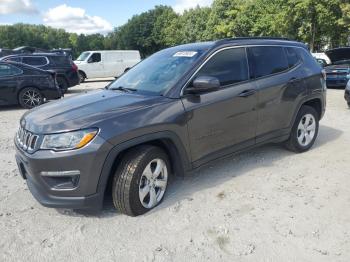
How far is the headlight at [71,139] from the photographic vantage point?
3.23 meters

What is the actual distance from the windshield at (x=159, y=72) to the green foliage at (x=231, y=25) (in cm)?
2208

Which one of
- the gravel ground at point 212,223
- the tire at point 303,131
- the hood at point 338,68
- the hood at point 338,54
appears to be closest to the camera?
the gravel ground at point 212,223

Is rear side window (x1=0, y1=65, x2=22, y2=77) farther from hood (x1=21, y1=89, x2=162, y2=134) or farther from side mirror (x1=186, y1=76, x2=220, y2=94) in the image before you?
side mirror (x1=186, y1=76, x2=220, y2=94)

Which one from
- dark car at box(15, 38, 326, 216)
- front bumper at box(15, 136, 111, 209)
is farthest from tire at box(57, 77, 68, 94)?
front bumper at box(15, 136, 111, 209)

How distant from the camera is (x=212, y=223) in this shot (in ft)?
11.7

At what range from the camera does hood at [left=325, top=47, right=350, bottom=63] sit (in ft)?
44.2

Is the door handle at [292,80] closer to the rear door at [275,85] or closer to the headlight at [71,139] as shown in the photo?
the rear door at [275,85]

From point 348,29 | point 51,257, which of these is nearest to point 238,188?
point 51,257

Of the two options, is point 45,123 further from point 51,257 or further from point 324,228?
point 324,228

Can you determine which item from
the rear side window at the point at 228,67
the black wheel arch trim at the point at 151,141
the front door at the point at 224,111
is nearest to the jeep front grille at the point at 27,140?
the black wheel arch trim at the point at 151,141

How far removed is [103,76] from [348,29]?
56.5 feet

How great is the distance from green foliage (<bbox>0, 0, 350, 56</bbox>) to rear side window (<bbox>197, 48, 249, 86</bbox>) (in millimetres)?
21665

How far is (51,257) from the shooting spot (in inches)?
121

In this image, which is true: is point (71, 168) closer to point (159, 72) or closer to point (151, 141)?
point (151, 141)
